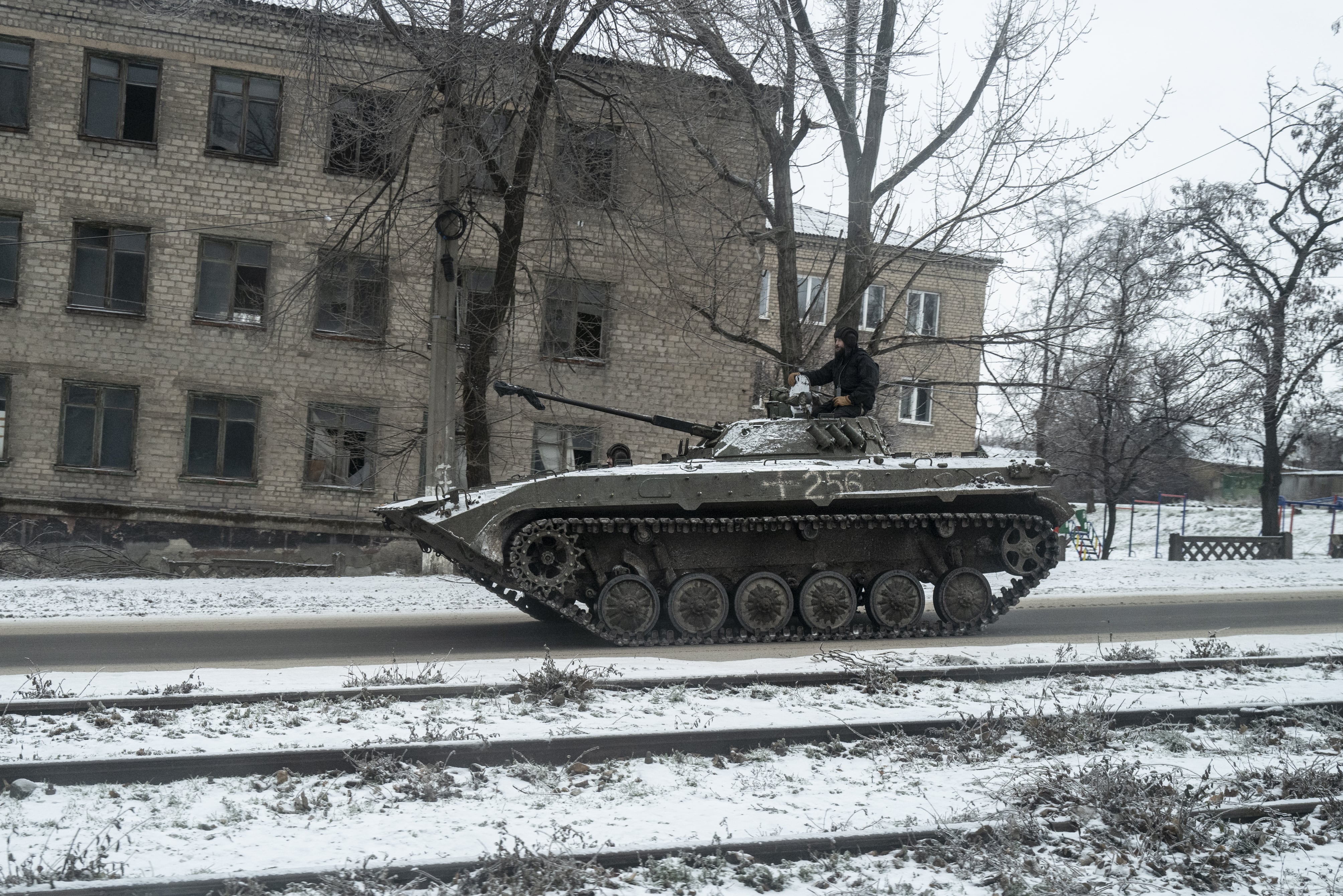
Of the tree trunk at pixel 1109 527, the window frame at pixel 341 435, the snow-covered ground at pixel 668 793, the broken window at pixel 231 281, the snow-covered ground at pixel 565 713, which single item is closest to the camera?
the snow-covered ground at pixel 668 793

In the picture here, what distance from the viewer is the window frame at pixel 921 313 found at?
1853 centimetres

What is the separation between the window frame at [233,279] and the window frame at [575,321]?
5.38 metres

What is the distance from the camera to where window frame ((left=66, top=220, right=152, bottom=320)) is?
19.3 meters

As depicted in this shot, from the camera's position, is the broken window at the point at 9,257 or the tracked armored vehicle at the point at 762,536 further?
the broken window at the point at 9,257

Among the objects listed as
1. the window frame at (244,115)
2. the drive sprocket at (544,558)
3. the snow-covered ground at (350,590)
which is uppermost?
the window frame at (244,115)

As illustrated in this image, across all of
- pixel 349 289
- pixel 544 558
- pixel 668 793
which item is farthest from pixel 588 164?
pixel 668 793

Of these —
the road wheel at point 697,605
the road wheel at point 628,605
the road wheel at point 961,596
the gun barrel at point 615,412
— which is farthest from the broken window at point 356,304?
the road wheel at point 961,596

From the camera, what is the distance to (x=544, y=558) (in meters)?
9.43

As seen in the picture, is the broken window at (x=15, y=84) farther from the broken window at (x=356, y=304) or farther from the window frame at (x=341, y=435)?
the window frame at (x=341, y=435)

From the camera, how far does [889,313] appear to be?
51.5 ft

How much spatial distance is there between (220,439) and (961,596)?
1441 cm

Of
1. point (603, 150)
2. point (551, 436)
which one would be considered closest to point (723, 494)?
point (603, 150)

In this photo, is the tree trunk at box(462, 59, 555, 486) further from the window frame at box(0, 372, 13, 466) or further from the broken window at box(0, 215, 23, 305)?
the broken window at box(0, 215, 23, 305)

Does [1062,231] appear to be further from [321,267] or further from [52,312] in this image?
[52,312]
